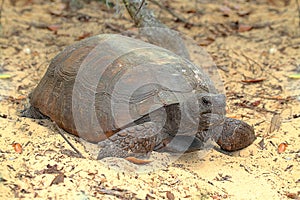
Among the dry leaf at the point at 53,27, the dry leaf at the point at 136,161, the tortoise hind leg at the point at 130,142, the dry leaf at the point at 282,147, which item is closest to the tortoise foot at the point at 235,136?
the dry leaf at the point at 282,147

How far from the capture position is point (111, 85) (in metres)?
3.83

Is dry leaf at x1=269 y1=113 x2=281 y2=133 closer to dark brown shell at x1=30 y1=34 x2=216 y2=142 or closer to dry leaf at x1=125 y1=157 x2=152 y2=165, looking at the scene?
dark brown shell at x1=30 y1=34 x2=216 y2=142

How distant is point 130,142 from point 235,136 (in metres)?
0.94

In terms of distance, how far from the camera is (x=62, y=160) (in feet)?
11.2

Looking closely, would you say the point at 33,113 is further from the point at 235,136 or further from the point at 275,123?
the point at 275,123

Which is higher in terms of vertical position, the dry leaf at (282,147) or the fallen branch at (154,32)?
the fallen branch at (154,32)

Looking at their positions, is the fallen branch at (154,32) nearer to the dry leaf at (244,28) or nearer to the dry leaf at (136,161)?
the dry leaf at (244,28)

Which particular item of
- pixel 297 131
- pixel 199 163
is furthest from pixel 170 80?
pixel 297 131

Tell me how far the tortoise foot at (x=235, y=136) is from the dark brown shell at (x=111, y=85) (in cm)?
34

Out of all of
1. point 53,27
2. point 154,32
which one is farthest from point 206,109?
point 53,27

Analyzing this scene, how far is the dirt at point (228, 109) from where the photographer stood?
3240 mm

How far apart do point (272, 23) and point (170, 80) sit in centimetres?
408

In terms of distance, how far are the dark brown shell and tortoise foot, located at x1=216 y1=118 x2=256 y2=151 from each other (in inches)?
13.5

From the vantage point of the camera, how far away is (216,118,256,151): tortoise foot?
161 inches
